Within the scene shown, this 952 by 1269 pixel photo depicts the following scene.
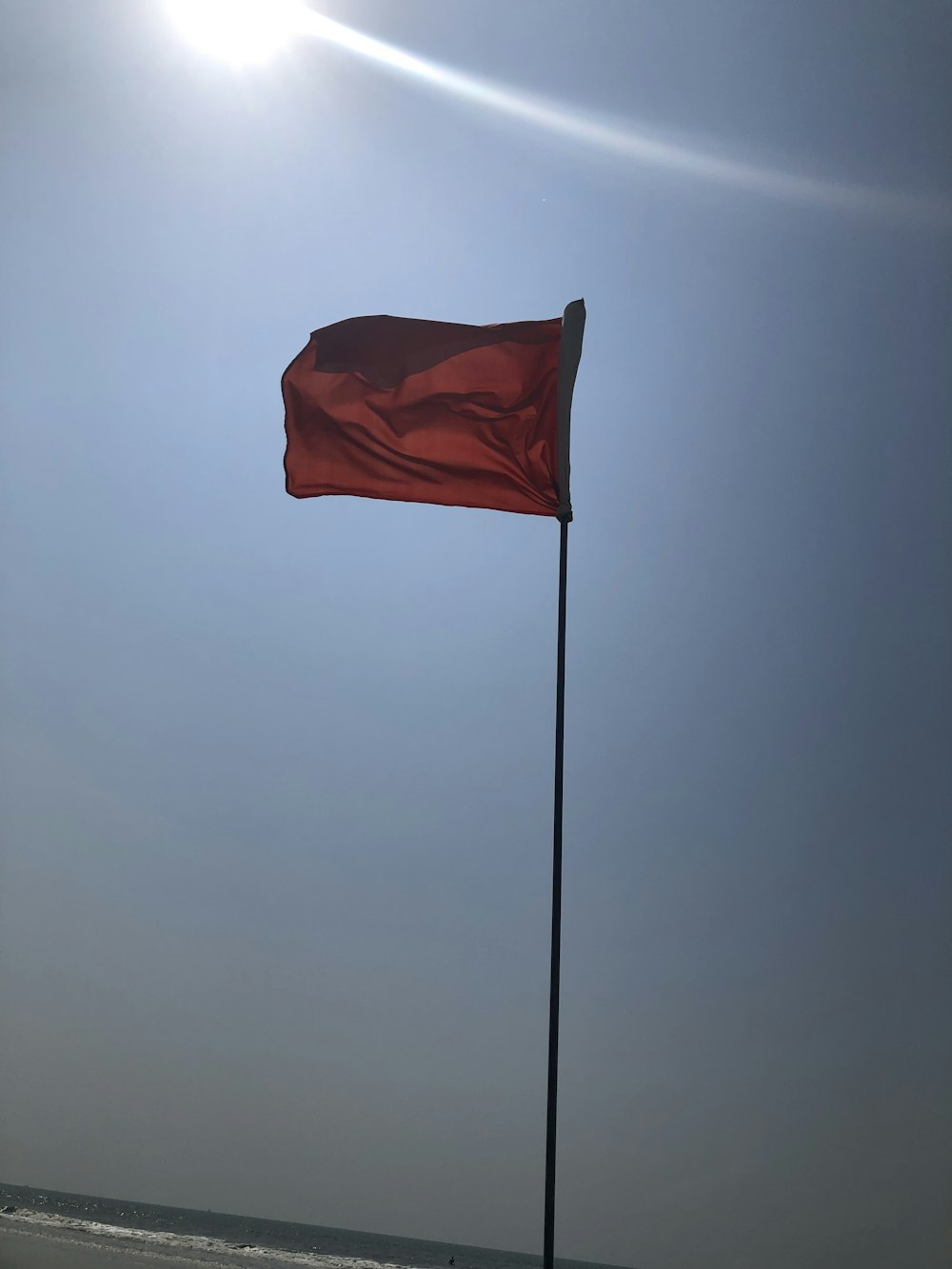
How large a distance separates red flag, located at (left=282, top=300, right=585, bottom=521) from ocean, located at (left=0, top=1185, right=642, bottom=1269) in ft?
18.9

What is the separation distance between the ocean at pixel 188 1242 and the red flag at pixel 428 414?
578 centimetres

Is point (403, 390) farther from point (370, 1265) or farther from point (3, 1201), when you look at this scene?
point (3, 1201)

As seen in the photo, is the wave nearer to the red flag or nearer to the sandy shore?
the sandy shore

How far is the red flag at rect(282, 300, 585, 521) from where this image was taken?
489cm

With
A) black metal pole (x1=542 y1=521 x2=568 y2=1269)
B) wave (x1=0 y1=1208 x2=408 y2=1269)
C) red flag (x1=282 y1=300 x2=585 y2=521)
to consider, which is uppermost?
red flag (x1=282 y1=300 x2=585 y2=521)

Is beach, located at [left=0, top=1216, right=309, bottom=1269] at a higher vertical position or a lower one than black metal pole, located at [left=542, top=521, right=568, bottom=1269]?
lower

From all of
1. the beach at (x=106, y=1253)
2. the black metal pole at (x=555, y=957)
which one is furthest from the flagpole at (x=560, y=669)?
the beach at (x=106, y=1253)

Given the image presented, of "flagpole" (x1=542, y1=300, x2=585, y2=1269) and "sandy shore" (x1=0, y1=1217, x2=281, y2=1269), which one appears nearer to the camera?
"flagpole" (x1=542, y1=300, x2=585, y2=1269)

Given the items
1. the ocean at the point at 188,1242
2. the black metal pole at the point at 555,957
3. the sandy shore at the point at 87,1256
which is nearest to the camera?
the black metal pole at the point at 555,957

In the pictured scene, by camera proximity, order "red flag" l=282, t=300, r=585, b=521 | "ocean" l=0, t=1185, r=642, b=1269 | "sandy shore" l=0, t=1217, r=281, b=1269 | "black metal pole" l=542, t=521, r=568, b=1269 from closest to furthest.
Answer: "black metal pole" l=542, t=521, r=568, b=1269 < "red flag" l=282, t=300, r=585, b=521 < "sandy shore" l=0, t=1217, r=281, b=1269 < "ocean" l=0, t=1185, r=642, b=1269

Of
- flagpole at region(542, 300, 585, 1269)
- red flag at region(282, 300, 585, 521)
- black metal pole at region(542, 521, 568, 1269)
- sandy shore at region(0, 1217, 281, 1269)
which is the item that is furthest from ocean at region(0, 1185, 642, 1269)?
red flag at region(282, 300, 585, 521)

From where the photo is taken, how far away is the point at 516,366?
16.1 ft

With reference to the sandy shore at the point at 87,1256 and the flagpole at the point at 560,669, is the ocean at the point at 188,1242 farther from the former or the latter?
the flagpole at the point at 560,669

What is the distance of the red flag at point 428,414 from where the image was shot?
4895 mm
